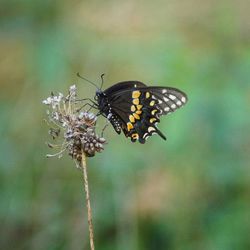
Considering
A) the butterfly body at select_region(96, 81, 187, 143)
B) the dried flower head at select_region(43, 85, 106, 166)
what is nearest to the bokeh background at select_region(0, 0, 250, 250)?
the butterfly body at select_region(96, 81, 187, 143)

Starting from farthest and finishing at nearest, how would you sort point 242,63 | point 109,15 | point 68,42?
point 109,15 → point 68,42 → point 242,63

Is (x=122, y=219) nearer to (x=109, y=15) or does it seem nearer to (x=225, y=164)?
(x=225, y=164)

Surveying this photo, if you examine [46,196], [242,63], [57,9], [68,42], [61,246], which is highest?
[57,9]

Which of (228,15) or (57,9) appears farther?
(57,9)

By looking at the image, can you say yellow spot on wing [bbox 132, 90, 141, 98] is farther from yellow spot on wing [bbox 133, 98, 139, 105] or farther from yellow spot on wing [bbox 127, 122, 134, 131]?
yellow spot on wing [bbox 127, 122, 134, 131]

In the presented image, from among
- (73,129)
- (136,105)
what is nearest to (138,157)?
(136,105)

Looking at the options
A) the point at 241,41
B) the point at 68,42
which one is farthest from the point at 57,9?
the point at 241,41
